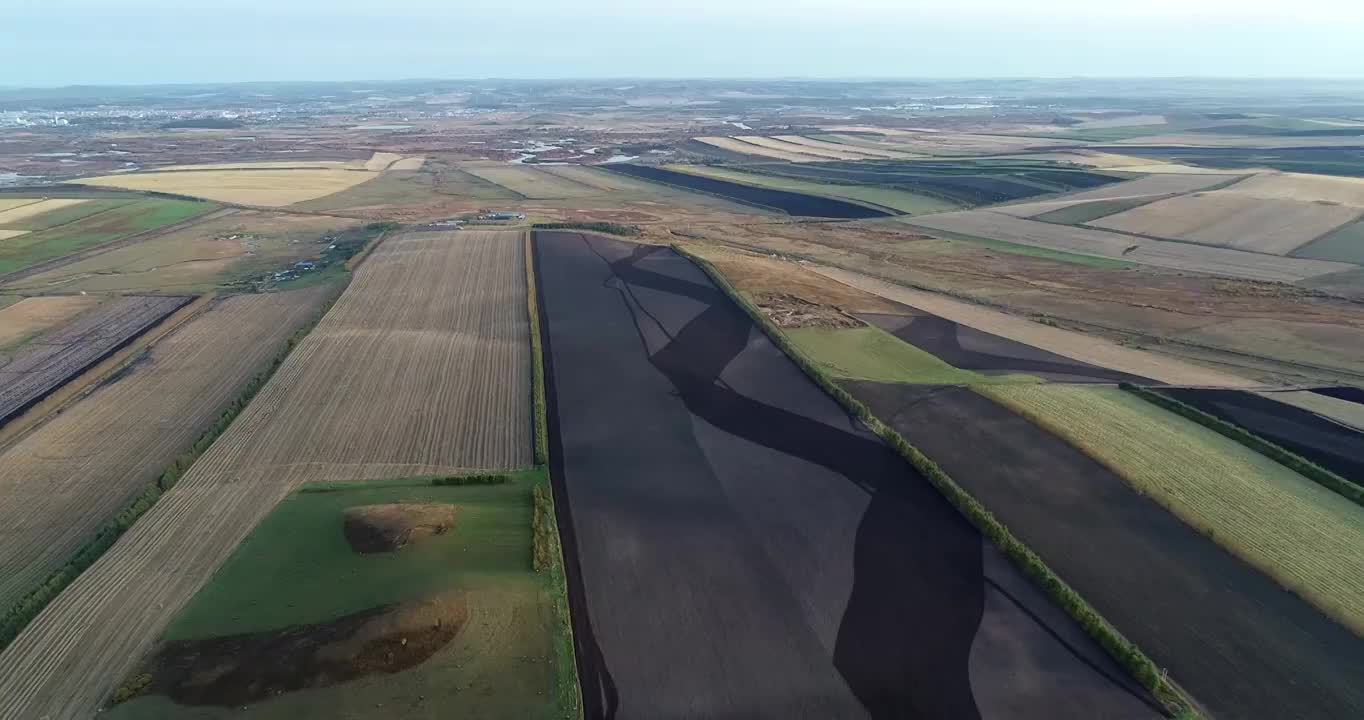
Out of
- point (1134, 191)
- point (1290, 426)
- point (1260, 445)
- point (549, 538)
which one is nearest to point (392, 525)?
point (549, 538)

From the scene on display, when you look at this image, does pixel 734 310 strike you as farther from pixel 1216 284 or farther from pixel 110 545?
pixel 1216 284

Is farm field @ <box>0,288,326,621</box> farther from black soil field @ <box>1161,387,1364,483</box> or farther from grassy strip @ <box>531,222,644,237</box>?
black soil field @ <box>1161,387,1364,483</box>

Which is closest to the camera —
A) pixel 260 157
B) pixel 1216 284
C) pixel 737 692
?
pixel 737 692

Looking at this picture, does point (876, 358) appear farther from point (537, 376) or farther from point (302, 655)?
point (302, 655)

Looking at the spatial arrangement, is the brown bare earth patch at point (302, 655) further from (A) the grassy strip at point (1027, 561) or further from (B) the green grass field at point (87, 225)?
(B) the green grass field at point (87, 225)

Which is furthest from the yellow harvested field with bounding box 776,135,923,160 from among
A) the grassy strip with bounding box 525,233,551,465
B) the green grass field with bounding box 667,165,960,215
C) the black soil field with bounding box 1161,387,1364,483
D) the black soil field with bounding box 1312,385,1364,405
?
the black soil field with bounding box 1161,387,1364,483

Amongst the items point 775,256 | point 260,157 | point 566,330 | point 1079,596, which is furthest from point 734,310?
point 260,157
